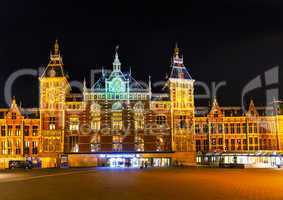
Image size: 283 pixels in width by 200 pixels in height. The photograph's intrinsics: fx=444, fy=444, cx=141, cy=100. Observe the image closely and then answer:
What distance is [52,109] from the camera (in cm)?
8269

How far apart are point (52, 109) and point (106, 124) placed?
410 inches

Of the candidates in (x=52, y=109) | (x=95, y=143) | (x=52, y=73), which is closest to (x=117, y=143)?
(x=95, y=143)

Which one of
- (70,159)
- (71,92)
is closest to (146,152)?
(70,159)

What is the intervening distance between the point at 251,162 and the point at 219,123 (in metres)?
13.8

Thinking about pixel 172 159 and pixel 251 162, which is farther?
pixel 172 159

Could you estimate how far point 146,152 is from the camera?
82.8 meters

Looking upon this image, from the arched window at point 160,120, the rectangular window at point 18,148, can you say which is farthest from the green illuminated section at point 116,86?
the rectangular window at point 18,148

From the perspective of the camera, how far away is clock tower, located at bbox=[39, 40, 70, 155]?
82062 mm

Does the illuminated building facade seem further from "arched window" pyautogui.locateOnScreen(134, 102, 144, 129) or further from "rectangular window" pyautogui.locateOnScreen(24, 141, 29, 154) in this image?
"rectangular window" pyautogui.locateOnScreen(24, 141, 29, 154)

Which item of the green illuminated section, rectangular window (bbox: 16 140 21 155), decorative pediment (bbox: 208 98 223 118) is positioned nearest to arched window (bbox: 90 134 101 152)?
the green illuminated section

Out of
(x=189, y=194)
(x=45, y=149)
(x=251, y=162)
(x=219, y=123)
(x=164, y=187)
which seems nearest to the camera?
(x=189, y=194)

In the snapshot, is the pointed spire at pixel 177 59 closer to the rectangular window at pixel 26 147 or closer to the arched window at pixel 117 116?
the arched window at pixel 117 116

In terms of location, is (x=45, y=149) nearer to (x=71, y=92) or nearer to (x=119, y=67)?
(x=71, y=92)

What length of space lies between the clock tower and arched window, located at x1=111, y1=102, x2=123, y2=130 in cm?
928
